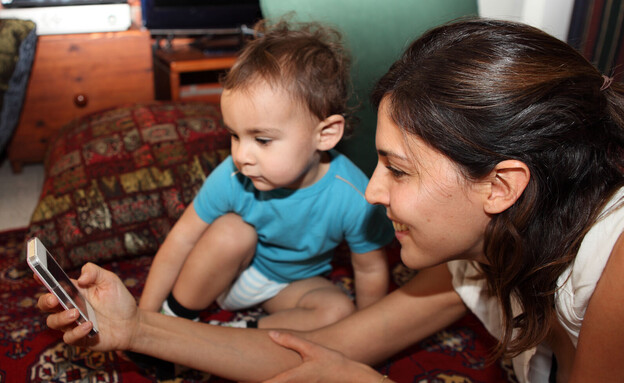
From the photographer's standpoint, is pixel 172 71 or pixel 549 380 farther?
pixel 172 71

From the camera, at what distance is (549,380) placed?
960 millimetres

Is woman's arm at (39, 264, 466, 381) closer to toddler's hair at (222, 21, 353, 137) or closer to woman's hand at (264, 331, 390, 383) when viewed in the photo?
woman's hand at (264, 331, 390, 383)

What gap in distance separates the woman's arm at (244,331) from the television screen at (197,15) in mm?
1771

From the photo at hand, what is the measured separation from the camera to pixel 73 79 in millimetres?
2234

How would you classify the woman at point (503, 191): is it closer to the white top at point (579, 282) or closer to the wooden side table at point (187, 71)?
the white top at point (579, 282)

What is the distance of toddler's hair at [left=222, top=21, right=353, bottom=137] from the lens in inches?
39.4

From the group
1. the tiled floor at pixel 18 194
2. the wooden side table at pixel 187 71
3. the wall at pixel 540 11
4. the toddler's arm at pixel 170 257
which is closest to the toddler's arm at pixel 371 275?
the toddler's arm at pixel 170 257

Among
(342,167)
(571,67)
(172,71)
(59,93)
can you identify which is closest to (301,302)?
(342,167)

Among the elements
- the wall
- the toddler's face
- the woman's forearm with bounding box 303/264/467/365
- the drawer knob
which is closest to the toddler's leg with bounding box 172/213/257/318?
the toddler's face

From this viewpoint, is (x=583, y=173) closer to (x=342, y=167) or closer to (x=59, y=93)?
(x=342, y=167)

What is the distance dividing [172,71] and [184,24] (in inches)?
13.0

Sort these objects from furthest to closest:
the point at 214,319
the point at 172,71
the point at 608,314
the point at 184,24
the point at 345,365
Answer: the point at 184,24 → the point at 172,71 → the point at 214,319 → the point at 345,365 → the point at 608,314

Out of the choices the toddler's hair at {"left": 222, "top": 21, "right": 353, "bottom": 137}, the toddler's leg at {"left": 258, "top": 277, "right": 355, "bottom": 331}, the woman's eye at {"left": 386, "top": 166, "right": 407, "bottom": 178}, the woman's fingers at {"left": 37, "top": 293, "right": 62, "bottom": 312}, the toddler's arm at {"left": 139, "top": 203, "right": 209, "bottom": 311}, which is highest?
the toddler's hair at {"left": 222, "top": 21, "right": 353, "bottom": 137}

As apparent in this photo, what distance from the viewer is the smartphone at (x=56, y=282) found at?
2.37ft
